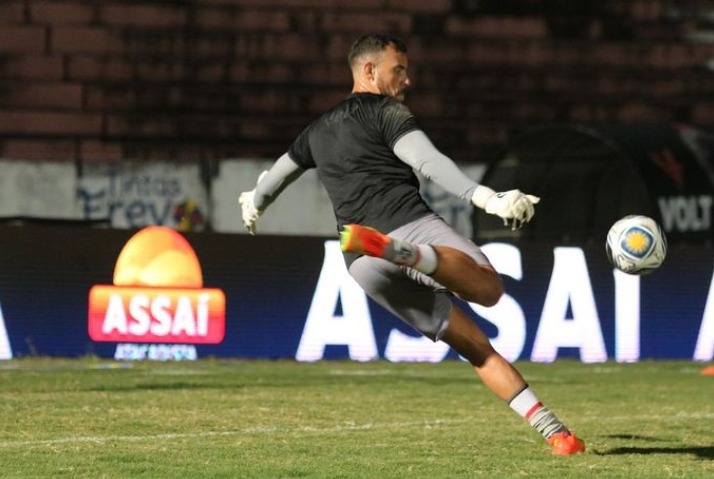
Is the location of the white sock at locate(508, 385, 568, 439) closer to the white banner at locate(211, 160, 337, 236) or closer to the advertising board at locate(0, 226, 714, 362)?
the advertising board at locate(0, 226, 714, 362)

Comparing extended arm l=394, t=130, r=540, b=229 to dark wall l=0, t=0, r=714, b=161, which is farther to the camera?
dark wall l=0, t=0, r=714, b=161

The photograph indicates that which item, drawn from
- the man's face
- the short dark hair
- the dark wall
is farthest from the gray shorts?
the dark wall

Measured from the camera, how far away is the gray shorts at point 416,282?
842 cm

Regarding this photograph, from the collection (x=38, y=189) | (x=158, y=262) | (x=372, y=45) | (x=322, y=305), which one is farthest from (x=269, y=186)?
(x=38, y=189)

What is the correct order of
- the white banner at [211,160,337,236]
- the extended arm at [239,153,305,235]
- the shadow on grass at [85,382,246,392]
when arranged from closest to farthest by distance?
the extended arm at [239,153,305,235], the shadow on grass at [85,382,246,392], the white banner at [211,160,337,236]

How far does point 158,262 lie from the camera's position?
16.3m

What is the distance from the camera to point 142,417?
10.7 m

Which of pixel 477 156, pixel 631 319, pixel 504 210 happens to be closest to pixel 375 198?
pixel 504 210

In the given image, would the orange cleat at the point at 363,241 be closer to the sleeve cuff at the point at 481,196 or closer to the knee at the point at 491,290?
the sleeve cuff at the point at 481,196

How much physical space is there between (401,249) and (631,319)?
34.1 ft

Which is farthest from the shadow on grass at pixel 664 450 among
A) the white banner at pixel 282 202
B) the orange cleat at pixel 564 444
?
the white banner at pixel 282 202

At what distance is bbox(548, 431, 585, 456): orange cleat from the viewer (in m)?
8.56

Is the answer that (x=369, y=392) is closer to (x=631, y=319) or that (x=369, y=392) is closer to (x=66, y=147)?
(x=631, y=319)

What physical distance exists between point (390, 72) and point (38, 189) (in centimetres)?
1607
